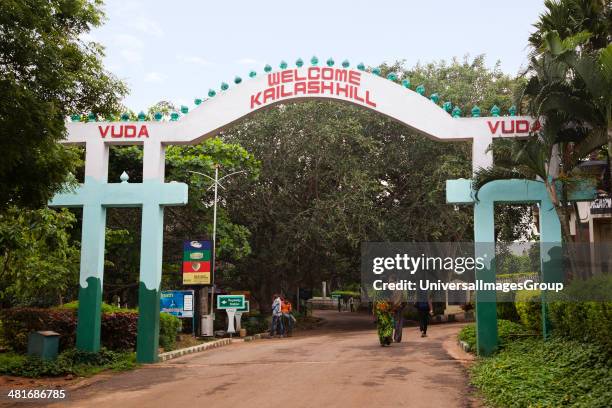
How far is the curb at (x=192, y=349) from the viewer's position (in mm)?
14315

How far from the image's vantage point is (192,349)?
55.7 ft

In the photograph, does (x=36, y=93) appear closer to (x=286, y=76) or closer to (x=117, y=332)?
(x=286, y=76)

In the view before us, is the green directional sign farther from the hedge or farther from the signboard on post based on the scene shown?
the hedge

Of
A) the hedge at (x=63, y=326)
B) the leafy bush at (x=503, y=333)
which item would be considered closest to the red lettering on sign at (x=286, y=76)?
the hedge at (x=63, y=326)

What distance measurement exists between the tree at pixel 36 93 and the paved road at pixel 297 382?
3.38 metres

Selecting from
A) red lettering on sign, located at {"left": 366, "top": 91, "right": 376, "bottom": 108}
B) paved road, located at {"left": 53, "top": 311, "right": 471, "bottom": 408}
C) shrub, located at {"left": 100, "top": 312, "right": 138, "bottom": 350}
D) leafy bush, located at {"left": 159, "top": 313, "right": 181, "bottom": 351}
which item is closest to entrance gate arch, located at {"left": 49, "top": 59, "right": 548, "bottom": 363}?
red lettering on sign, located at {"left": 366, "top": 91, "right": 376, "bottom": 108}

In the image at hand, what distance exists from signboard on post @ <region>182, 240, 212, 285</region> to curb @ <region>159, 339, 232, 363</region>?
A: 2080mm

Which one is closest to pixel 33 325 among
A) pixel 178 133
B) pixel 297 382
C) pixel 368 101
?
pixel 178 133

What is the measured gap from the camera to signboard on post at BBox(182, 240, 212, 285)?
2055 centimetres

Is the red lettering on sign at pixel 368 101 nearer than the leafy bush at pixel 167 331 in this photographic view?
Yes

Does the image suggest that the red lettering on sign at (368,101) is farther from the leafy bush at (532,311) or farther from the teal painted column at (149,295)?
the leafy bush at (532,311)

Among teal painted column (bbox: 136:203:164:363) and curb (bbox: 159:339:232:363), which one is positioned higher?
teal painted column (bbox: 136:203:164:363)

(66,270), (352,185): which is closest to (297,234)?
(352,185)

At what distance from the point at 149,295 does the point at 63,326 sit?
7.95 ft
